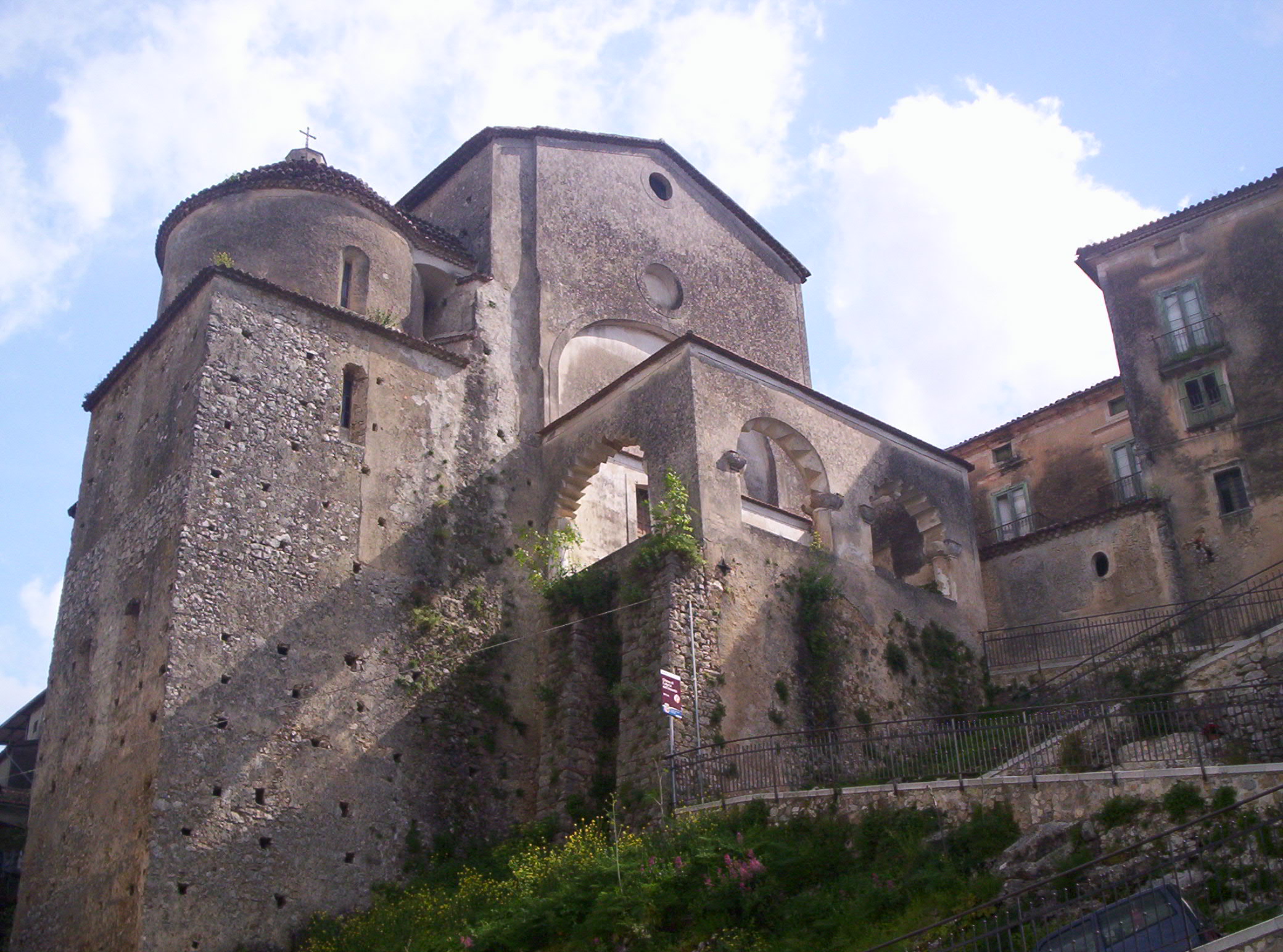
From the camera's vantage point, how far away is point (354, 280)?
26.6 meters

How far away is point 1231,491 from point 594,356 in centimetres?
1364

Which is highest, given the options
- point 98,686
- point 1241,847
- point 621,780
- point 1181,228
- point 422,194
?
point 422,194

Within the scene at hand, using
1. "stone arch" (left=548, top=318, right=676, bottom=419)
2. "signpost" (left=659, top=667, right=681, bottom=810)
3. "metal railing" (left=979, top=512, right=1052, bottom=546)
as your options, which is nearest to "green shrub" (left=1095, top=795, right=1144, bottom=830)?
"signpost" (left=659, top=667, right=681, bottom=810)

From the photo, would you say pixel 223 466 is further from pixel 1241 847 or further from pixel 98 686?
pixel 1241 847

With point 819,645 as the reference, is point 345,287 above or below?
above

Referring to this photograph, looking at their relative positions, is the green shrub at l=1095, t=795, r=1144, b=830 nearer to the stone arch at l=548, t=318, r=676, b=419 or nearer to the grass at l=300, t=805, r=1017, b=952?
the grass at l=300, t=805, r=1017, b=952

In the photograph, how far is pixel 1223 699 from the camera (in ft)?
64.1

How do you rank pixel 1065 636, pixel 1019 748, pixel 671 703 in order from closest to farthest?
pixel 1019 748
pixel 671 703
pixel 1065 636

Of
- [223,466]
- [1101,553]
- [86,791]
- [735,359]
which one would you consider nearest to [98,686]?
[86,791]

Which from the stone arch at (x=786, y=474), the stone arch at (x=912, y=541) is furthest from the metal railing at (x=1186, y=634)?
the stone arch at (x=786, y=474)

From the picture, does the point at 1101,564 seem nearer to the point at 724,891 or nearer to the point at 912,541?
the point at 912,541

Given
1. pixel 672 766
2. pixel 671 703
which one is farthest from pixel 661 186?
pixel 672 766

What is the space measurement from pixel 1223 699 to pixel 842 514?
8512 mm

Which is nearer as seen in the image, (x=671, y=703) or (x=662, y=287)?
(x=671, y=703)
